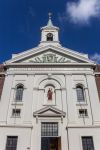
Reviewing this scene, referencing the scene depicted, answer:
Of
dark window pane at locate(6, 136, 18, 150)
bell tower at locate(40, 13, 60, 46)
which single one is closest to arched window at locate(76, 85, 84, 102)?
dark window pane at locate(6, 136, 18, 150)

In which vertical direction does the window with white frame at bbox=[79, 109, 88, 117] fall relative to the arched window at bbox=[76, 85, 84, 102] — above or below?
below

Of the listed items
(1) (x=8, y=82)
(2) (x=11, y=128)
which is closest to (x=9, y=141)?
(2) (x=11, y=128)

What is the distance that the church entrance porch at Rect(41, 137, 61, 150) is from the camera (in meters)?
26.2

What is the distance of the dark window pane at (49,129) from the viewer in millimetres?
26969

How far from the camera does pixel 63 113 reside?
28.1 m

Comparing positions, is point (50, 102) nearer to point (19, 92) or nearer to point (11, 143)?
point (19, 92)

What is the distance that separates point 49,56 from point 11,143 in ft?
45.9

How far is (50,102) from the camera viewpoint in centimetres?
2958

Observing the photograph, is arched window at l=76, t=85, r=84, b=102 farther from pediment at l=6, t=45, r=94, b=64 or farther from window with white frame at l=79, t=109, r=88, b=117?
pediment at l=6, t=45, r=94, b=64

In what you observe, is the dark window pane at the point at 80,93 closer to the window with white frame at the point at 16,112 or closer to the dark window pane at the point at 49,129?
the dark window pane at the point at 49,129

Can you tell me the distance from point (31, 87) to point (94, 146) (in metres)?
10.9

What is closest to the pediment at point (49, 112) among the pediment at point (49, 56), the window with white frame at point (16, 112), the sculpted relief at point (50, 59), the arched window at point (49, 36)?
the window with white frame at point (16, 112)

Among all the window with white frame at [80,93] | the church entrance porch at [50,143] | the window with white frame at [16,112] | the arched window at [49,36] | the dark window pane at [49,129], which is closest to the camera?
the church entrance porch at [50,143]

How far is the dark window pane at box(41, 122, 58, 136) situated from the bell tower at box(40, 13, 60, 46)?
15.3 m
